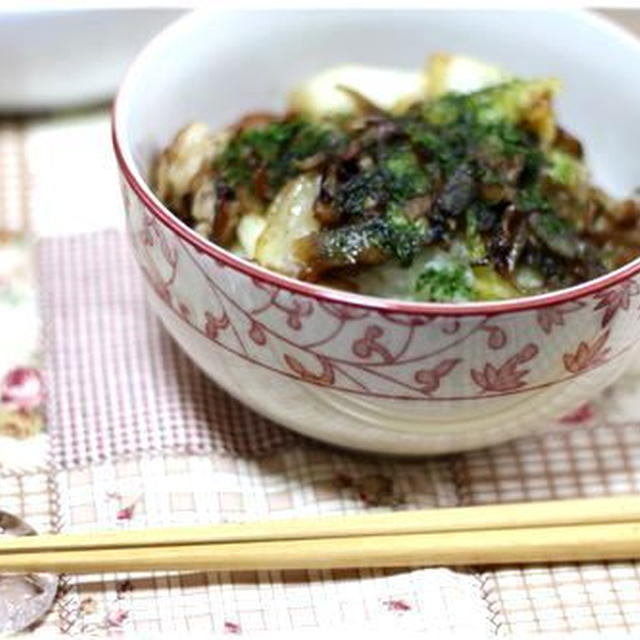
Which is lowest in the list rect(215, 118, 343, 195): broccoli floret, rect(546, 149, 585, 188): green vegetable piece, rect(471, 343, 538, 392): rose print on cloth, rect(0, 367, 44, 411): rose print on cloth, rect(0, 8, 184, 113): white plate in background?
rect(0, 367, 44, 411): rose print on cloth

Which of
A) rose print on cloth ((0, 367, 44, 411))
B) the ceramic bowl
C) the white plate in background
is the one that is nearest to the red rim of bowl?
the ceramic bowl

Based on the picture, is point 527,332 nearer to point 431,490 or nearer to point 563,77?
point 431,490

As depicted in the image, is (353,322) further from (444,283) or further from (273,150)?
(273,150)

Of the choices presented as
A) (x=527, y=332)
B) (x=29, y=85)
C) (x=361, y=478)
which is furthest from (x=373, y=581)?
(x=29, y=85)

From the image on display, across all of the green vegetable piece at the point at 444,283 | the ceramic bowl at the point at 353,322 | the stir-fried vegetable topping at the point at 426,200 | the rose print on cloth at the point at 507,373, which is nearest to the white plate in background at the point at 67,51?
the ceramic bowl at the point at 353,322

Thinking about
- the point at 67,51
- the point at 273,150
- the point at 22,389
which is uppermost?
the point at 273,150

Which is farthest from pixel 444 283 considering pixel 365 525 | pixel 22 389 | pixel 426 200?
pixel 22 389

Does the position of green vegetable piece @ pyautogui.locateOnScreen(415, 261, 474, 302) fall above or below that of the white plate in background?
above

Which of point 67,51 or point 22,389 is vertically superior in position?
point 67,51

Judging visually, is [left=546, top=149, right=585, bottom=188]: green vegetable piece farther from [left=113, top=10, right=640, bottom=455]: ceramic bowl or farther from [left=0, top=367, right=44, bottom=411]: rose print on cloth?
[left=0, top=367, right=44, bottom=411]: rose print on cloth
